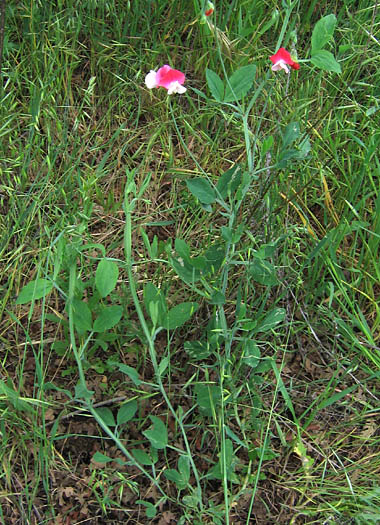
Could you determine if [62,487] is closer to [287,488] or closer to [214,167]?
[287,488]

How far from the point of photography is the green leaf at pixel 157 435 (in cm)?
146

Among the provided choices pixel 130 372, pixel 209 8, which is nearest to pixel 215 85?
pixel 209 8

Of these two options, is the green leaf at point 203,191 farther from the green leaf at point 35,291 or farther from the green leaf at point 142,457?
the green leaf at point 142,457

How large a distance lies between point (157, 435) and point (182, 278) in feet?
1.27

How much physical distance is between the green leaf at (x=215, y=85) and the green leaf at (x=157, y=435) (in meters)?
0.81

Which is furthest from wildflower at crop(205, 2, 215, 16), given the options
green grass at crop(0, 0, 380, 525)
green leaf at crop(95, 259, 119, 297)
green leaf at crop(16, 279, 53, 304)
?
green leaf at crop(16, 279, 53, 304)

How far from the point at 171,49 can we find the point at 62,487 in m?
1.46

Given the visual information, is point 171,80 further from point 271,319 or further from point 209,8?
point 271,319

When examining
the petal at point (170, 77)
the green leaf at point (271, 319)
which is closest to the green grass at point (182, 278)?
the green leaf at point (271, 319)

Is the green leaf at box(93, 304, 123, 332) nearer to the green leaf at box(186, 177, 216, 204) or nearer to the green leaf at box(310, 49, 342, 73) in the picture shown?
the green leaf at box(186, 177, 216, 204)

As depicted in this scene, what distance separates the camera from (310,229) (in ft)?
6.15

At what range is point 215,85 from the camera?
1.54 meters

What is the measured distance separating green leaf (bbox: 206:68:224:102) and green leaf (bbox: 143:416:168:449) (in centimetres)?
81

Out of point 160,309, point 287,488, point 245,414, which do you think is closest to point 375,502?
point 287,488
